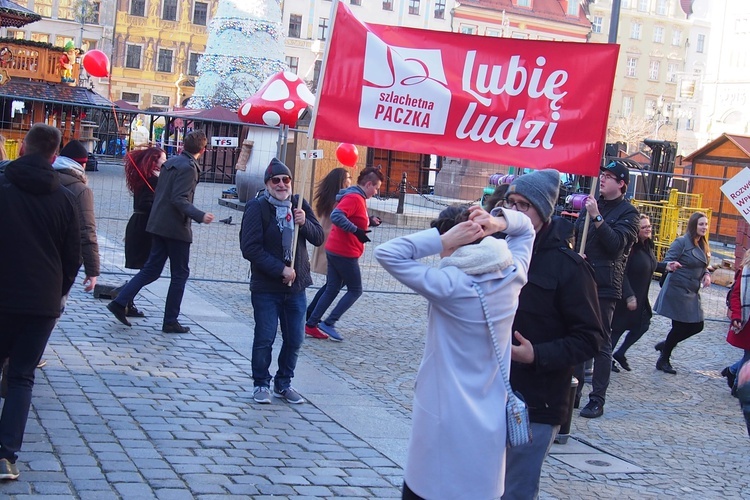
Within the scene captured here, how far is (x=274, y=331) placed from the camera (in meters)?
6.80

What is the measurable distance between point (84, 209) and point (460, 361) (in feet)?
12.7

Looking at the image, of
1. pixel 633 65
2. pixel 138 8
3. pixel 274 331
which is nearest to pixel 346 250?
pixel 274 331

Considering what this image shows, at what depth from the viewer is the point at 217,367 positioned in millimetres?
7754

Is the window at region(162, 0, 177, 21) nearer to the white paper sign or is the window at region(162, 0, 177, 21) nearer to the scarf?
the white paper sign

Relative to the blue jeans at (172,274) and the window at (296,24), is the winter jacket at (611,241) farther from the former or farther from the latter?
the window at (296,24)

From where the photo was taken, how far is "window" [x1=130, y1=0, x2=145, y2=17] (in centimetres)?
6425

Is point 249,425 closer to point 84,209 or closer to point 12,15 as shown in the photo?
point 84,209

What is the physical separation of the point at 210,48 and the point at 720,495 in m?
35.0

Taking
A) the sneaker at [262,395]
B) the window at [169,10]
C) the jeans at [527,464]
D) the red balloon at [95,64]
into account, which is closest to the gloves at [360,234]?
the sneaker at [262,395]

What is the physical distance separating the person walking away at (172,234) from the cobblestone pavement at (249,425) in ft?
0.83

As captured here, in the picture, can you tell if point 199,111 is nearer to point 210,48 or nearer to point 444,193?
point 210,48

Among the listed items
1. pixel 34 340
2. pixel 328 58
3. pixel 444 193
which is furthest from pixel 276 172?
pixel 444 193

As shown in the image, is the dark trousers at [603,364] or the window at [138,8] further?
the window at [138,8]

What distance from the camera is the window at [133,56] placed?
6500 centimetres
